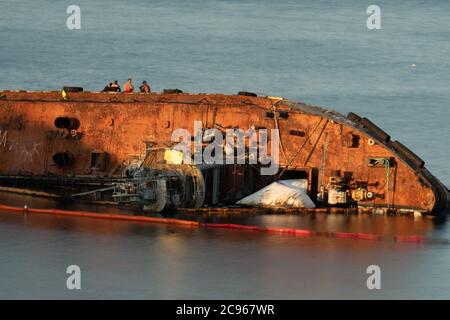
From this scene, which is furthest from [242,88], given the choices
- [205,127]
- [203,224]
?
[203,224]

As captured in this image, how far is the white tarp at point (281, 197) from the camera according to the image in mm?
61562

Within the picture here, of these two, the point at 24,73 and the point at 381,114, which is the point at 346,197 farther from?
the point at 24,73

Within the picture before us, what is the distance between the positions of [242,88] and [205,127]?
128 ft

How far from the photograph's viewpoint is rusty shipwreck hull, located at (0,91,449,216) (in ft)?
202

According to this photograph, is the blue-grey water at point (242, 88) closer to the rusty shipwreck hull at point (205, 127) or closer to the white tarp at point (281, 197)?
the white tarp at point (281, 197)

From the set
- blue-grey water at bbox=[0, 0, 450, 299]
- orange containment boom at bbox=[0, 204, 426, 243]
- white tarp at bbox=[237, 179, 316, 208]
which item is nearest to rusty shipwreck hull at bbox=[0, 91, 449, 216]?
white tarp at bbox=[237, 179, 316, 208]

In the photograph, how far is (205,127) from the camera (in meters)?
63.9

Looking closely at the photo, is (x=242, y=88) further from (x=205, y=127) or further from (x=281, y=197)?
(x=281, y=197)

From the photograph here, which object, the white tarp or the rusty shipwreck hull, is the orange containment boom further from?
the white tarp
